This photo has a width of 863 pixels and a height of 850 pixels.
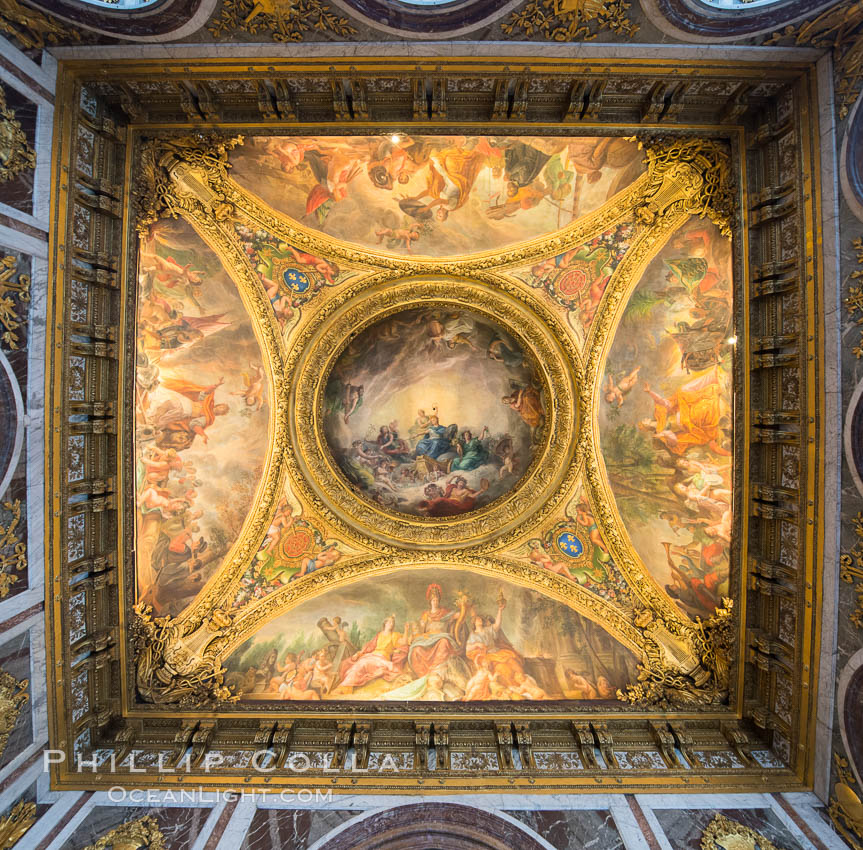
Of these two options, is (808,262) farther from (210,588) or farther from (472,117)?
(210,588)

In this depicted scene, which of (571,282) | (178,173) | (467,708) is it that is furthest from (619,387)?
(178,173)

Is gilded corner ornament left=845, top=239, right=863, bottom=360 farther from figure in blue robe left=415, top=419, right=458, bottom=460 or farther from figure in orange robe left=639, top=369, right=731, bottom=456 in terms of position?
figure in blue robe left=415, top=419, right=458, bottom=460

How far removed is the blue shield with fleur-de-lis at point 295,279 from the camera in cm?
1092

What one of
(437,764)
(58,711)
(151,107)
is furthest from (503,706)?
(151,107)

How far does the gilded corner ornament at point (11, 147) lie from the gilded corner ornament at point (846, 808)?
1608 cm

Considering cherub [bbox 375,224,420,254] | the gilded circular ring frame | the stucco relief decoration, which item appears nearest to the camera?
the stucco relief decoration

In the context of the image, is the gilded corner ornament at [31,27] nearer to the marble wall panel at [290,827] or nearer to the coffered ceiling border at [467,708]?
the coffered ceiling border at [467,708]

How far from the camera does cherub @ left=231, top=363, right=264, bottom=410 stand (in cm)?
1106

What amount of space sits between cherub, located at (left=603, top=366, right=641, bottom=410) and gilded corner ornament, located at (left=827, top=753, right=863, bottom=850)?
291 inches

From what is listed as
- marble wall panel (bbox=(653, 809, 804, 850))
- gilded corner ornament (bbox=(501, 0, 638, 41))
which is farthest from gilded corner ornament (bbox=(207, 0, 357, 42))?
marble wall panel (bbox=(653, 809, 804, 850))

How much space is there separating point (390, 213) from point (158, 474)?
7.73 metres

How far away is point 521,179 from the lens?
9.83m

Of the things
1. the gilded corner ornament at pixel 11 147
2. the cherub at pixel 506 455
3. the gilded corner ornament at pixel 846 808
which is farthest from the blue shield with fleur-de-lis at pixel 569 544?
the gilded corner ornament at pixel 11 147

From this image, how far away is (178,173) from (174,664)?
10.0 meters
